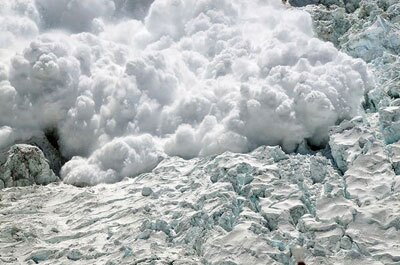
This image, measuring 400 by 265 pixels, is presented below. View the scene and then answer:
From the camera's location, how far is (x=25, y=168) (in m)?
35.2

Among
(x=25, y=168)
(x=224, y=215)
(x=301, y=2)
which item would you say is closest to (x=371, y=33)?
(x=301, y=2)

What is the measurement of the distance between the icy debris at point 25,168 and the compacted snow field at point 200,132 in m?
0.08

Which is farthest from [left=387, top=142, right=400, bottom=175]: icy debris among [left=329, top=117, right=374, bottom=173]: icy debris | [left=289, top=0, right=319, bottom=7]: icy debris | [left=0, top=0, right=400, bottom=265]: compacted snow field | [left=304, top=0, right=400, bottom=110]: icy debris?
[left=289, top=0, right=319, bottom=7]: icy debris

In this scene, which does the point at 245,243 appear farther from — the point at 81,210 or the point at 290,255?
the point at 81,210

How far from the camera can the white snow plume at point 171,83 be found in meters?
35.6

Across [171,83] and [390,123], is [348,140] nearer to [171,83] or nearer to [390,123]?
[390,123]

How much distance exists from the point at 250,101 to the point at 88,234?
11406 mm

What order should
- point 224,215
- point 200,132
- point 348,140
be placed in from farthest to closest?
point 200,132 < point 348,140 < point 224,215

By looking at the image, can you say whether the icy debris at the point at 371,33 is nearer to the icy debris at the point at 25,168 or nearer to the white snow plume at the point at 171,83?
the white snow plume at the point at 171,83

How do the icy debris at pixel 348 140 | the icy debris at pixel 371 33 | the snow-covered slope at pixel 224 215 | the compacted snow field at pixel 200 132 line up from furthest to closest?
the icy debris at pixel 371 33 → the icy debris at pixel 348 140 → the compacted snow field at pixel 200 132 → the snow-covered slope at pixel 224 215

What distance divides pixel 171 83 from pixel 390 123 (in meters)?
13.7

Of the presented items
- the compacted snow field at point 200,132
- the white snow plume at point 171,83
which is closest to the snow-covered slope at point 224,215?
the compacted snow field at point 200,132

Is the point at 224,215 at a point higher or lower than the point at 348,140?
lower

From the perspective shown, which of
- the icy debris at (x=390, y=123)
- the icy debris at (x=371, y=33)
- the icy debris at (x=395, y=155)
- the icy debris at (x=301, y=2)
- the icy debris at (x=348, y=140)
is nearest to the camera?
the icy debris at (x=395, y=155)
